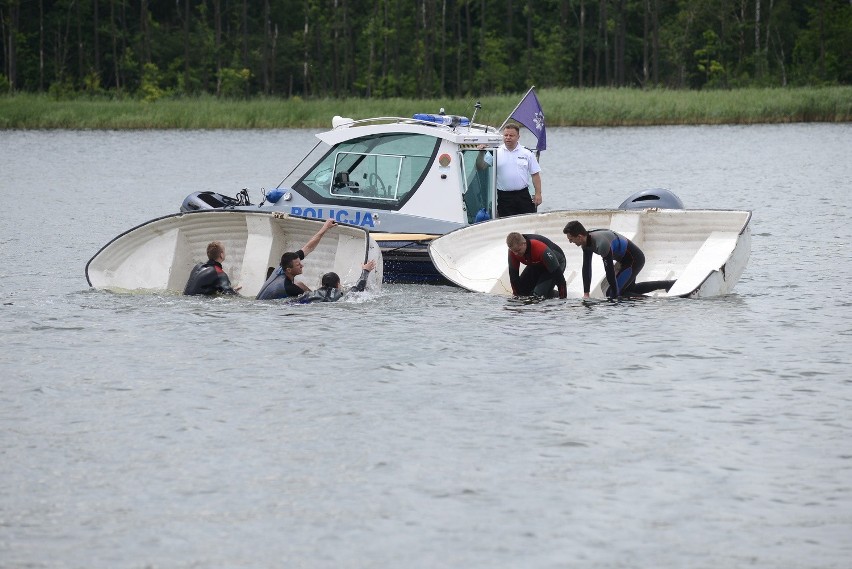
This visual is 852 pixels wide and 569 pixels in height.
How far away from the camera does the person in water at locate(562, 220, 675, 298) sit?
1523 centimetres

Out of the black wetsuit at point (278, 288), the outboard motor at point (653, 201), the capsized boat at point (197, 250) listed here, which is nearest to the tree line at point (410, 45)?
the outboard motor at point (653, 201)

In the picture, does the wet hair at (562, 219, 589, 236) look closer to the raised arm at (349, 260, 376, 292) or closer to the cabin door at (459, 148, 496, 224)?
the raised arm at (349, 260, 376, 292)

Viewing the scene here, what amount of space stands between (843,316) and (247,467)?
27.3 feet

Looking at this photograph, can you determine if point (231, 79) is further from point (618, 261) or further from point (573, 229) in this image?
point (573, 229)

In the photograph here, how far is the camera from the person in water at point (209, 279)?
16.3 m

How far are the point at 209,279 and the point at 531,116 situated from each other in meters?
5.67

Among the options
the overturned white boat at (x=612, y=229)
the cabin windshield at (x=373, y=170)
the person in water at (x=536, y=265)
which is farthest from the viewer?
the cabin windshield at (x=373, y=170)

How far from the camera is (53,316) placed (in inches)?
627

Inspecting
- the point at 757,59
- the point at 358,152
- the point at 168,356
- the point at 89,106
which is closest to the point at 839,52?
the point at 757,59

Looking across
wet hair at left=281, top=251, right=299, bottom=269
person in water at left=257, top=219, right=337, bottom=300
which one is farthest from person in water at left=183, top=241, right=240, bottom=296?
A: wet hair at left=281, top=251, right=299, bottom=269

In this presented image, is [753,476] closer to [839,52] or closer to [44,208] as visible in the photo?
[44,208]

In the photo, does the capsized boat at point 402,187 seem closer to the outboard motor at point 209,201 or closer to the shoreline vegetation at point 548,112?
the outboard motor at point 209,201

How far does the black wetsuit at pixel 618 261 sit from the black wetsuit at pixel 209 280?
4.26m

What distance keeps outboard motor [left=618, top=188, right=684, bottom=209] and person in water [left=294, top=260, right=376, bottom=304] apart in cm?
399
